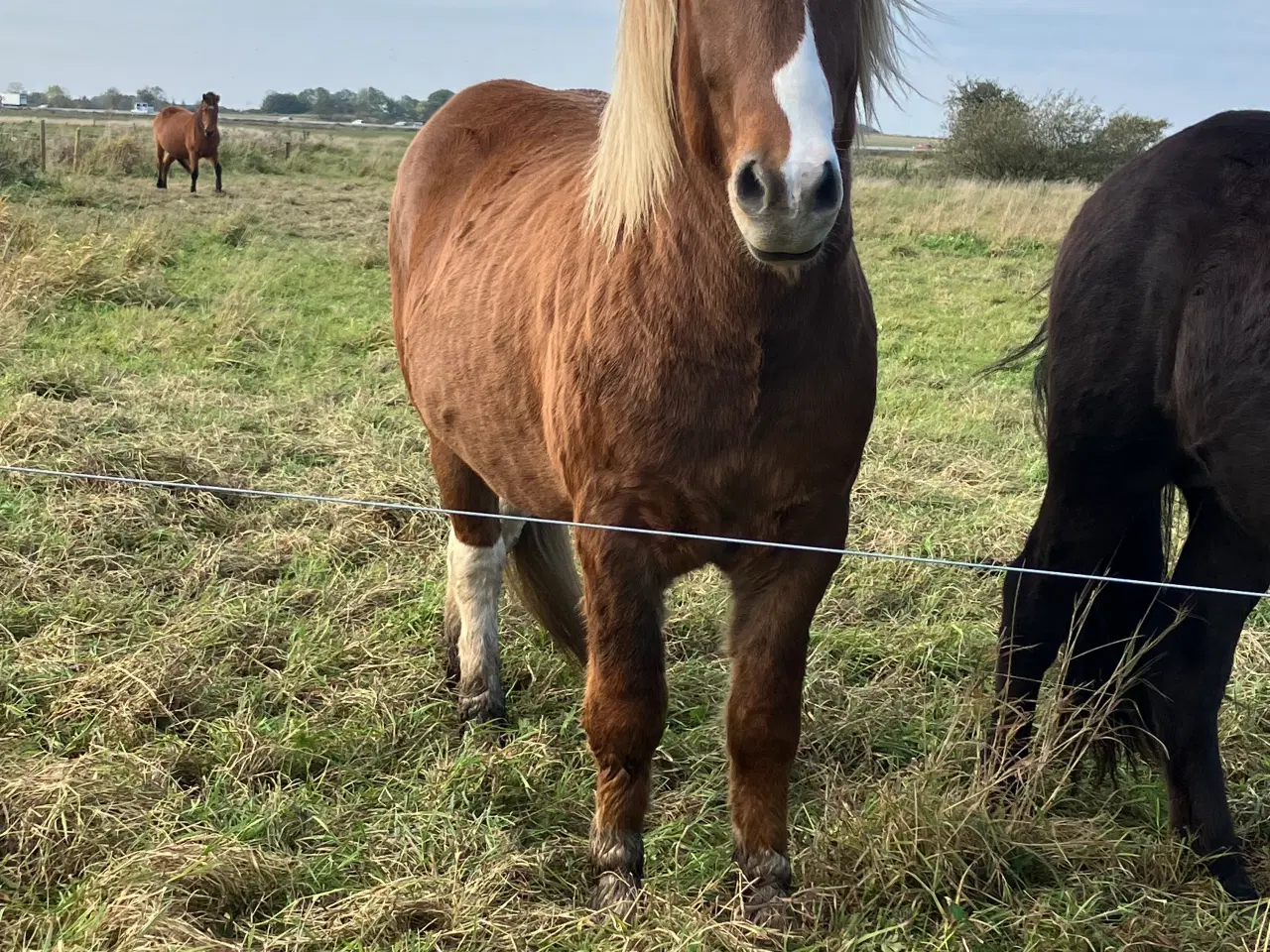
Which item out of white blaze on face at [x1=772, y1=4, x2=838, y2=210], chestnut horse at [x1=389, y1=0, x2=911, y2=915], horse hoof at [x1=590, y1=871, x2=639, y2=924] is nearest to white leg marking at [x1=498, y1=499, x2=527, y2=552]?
chestnut horse at [x1=389, y1=0, x2=911, y2=915]

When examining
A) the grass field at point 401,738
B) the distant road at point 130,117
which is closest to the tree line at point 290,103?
the distant road at point 130,117

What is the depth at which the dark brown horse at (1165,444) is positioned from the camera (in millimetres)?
2113

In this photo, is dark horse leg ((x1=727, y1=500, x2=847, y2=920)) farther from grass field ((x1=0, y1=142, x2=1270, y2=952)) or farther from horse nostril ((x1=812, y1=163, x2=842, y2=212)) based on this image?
horse nostril ((x1=812, y1=163, x2=842, y2=212))

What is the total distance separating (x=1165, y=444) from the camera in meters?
2.28

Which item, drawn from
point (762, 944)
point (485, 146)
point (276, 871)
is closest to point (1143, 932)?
point (762, 944)

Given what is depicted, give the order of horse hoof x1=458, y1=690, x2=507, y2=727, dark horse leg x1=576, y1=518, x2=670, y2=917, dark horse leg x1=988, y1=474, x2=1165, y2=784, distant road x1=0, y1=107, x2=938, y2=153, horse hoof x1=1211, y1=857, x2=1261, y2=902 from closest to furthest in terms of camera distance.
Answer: dark horse leg x1=576, y1=518, x2=670, y2=917, horse hoof x1=1211, y1=857, x2=1261, y2=902, dark horse leg x1=988, y1=474, x2=1165, y2=784, horse hoof x1=458, y1=690, x2=507, y2=727, distant road x1=0, y1=107, x2=938, y2=153

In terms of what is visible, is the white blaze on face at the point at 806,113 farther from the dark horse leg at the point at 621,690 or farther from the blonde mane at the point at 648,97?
the dark horse leg at the point at 621,690

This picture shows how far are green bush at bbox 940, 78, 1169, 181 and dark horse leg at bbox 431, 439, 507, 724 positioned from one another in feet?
66.0

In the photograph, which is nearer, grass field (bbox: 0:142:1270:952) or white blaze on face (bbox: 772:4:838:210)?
white blaze on face (bbox: 772:4:838:210)

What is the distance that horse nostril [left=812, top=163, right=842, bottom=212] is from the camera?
1.46m

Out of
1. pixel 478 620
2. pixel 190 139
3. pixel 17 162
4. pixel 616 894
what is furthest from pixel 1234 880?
pixel 190 139

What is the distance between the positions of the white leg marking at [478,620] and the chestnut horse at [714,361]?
0.76 metres

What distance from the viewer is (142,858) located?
2.07 meters

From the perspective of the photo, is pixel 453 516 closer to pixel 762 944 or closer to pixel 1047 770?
pixel 762 944
